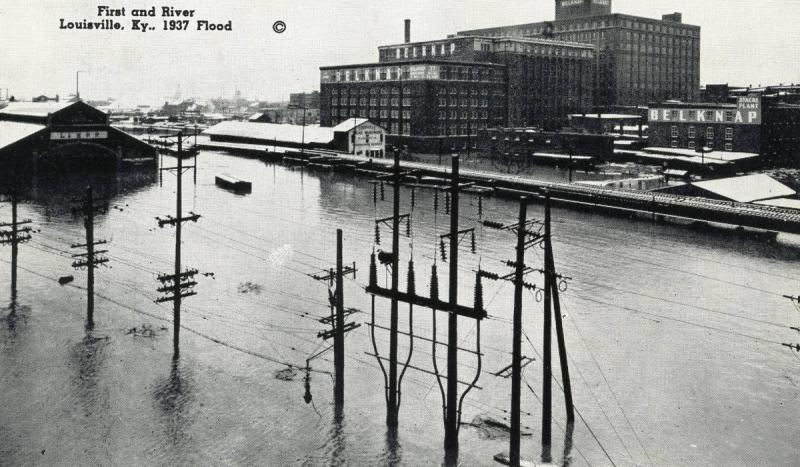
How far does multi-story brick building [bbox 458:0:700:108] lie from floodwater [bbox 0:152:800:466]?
84582mm

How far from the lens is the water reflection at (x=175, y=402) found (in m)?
20.4

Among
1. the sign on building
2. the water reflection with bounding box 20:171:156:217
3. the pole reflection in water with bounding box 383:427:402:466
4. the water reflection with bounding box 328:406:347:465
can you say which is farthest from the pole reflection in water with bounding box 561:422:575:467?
the sign on building

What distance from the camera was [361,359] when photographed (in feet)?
84.3

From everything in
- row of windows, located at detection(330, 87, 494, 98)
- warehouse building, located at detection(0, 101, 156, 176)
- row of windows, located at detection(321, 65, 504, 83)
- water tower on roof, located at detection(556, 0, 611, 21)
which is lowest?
warehouse building, located at detection(0, 101, 156, 176)

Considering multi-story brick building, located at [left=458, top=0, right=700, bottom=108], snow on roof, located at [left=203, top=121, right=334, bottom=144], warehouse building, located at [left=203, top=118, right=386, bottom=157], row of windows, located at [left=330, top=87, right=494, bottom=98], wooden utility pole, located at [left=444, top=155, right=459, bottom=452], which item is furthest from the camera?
multi-story brick building, located at [left=458, top=0, right=700, bottom=108]

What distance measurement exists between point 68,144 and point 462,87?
167 feet

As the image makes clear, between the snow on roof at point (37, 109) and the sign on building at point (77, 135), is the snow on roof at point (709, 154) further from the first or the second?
the snow on roof at point (37, 109)

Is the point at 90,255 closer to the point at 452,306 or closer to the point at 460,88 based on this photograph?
the point at 452,306

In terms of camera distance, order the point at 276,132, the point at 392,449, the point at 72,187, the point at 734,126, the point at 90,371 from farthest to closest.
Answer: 1. the point at 276,132
2. the point at 734,126
3. the point at 72,187
4. the point at 90,371
5. the point at 392,449

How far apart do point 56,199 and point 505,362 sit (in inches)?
1822

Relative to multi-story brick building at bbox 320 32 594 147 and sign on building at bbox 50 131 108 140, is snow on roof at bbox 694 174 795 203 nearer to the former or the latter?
multi-story brick building at bbox 320 32 594 147

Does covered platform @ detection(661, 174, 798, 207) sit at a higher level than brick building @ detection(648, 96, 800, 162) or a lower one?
lower

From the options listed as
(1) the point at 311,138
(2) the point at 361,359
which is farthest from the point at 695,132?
(2) the point at 361,359

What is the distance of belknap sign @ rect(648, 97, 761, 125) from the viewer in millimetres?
79000
